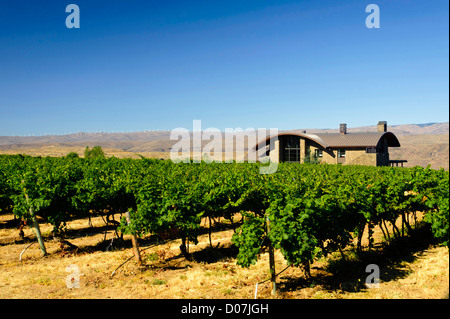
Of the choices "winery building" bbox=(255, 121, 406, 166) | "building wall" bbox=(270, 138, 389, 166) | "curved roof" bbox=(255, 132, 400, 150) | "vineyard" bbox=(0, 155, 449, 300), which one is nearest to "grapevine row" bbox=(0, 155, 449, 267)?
"vineyard" bbox=(0, 155, 449, 300)

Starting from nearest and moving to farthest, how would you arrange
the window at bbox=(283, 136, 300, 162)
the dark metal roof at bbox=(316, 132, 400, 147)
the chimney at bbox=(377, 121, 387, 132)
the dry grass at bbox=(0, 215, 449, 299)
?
the dry grass at bbox=(0, 215, 449, 299), the dark metal roof at bbox=(316, 132, 400, 147), the window at bbox=(283, 136, 300, 162), the chimney at bbox=(377, 121, 387, 132)

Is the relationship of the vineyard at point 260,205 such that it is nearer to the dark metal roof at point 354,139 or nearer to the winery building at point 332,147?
the winery building at point 332,147

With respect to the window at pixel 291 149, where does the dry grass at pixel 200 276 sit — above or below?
below

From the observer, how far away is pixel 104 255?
12.1m

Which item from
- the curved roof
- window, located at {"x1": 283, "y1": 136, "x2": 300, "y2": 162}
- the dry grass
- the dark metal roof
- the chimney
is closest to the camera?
the dry grass

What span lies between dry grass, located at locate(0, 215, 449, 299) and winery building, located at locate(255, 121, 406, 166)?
30.6 m

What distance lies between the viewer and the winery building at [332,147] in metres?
40.0

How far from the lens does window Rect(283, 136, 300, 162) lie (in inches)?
1730

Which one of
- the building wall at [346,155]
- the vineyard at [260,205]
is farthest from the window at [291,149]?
the vineyard at [260,205]

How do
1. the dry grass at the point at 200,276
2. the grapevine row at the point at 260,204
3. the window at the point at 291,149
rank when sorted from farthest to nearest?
1. the window at the point at 291,149
2. the dry grass at the point at 200,276
3. the grapevine row at the point at 260,204

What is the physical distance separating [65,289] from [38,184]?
554 centimetres

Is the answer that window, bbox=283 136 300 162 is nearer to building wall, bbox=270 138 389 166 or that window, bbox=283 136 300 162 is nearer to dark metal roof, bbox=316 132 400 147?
building wall, bbox=270 138 389 166

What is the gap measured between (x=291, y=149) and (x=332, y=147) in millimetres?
5752

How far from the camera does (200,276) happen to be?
958cm
